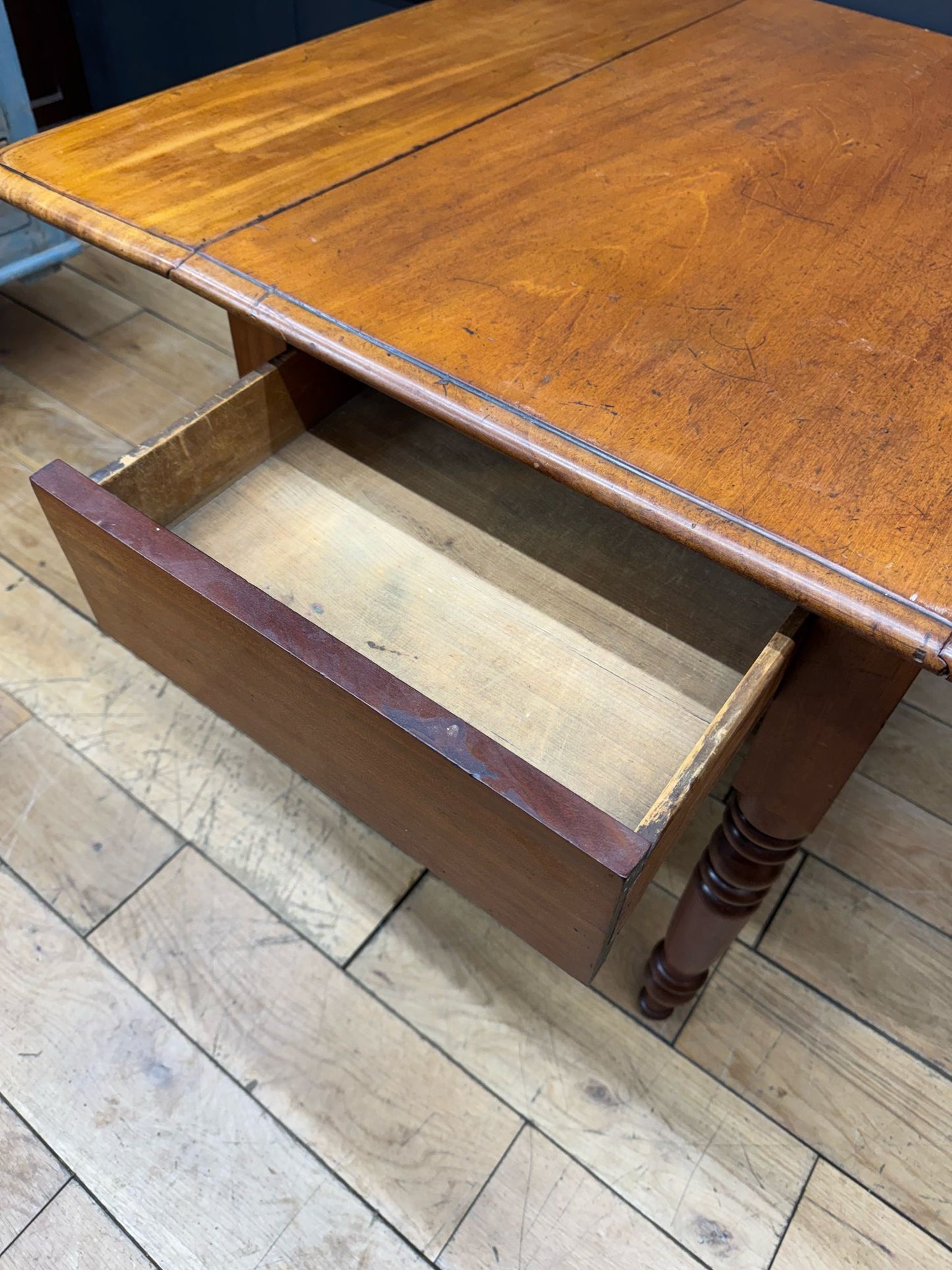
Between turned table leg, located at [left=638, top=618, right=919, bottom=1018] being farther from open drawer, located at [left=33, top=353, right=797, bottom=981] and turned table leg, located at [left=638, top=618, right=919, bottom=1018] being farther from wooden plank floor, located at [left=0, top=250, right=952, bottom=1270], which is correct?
wooden plank floor, located at [left=0, top=250, right=952, bottom=1270]

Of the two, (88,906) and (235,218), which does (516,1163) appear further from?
(235,218)

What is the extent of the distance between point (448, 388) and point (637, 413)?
0.12 meters

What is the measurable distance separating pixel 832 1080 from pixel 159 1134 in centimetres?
63

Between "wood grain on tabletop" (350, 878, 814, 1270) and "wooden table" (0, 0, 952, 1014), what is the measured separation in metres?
0.09

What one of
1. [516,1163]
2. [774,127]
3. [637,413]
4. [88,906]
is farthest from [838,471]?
[88,906]

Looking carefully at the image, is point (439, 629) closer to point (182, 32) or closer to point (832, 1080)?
point (832, 1080)

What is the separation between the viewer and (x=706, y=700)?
2.15ft

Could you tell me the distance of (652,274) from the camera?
680mm

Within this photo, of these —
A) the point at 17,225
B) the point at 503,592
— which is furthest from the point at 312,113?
the point at 17,225

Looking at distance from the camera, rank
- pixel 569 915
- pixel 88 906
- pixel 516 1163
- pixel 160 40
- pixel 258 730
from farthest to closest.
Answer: pixel 160 40 < pixel 88 906 < pixel 516 1163 < pixel 258 730 < pixel 569 915

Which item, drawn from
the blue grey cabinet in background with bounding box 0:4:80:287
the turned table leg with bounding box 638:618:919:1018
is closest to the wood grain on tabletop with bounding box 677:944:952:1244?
the turned table leg with bounding box 638:618:919:1018

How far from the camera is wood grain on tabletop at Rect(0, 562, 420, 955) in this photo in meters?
0.98

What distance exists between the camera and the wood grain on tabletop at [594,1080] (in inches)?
31.7

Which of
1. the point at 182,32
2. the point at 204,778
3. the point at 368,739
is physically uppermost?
the point at 182,32
